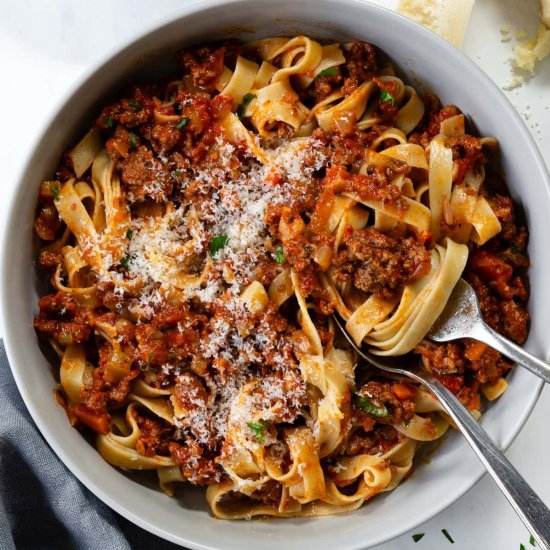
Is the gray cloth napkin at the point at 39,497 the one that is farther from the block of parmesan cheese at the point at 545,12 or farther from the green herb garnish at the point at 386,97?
the block of parmesan cheese at the point at 545,12

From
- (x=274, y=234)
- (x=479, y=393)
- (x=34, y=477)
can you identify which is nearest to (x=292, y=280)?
(x=274, y=234)

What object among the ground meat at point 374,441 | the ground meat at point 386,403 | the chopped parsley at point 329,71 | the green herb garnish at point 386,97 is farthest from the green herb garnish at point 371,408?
the chopped parsley at point 329,71

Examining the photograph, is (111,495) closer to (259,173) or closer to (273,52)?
(259,173)

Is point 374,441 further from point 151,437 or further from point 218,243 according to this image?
point 218,243

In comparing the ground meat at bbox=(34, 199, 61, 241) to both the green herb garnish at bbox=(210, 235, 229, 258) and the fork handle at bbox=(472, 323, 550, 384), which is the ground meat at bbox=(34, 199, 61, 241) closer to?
the green herb garnish at bbox=(210, 235, 229, 258)

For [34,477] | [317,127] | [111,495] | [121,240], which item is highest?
[317,127]
